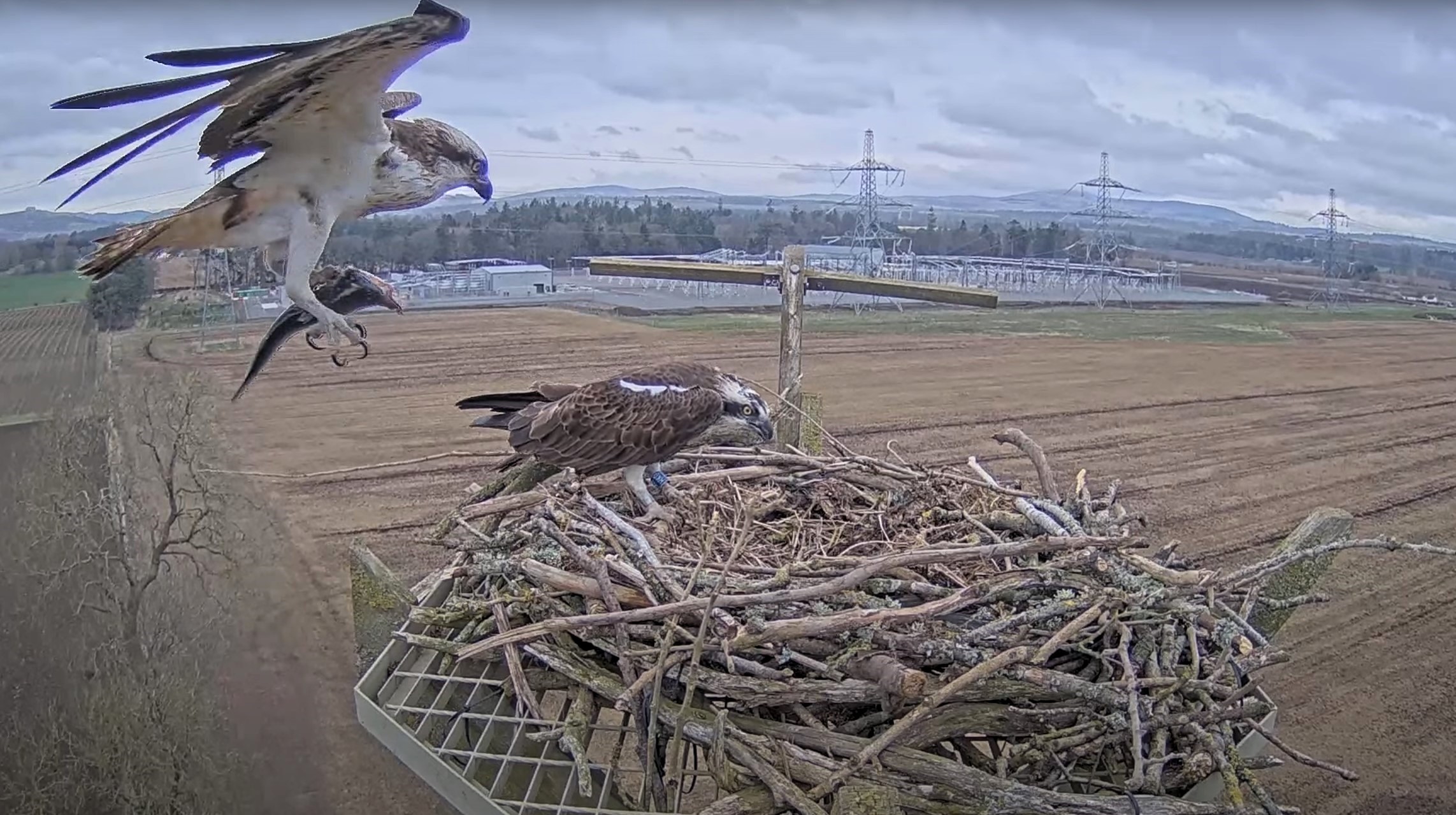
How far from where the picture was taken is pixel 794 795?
222 centimetres

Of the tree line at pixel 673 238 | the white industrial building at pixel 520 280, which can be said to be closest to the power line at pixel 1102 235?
the tree line at pixel 673 238

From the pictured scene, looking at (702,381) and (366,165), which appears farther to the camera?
(702,381)

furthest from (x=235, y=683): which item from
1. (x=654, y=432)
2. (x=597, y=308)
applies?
(x=597, y=308)

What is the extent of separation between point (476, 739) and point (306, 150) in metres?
1.79

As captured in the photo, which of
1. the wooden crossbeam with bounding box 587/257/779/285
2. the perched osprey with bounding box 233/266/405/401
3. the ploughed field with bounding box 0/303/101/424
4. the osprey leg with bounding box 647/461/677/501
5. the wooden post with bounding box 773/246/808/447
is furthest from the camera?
the wooden crossbeam with bounding box 587/257/779/285

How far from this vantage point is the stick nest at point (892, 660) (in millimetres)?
2240

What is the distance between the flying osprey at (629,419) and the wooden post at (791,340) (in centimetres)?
82

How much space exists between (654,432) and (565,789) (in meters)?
1.22

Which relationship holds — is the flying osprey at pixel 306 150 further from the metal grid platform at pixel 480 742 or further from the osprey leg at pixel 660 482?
the osprey leg at pixel 660 482

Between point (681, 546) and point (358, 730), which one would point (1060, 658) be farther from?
point (358, 730)

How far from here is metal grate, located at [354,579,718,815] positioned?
2.50 m

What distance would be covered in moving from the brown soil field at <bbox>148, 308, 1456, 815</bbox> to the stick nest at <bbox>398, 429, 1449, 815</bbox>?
148 cm

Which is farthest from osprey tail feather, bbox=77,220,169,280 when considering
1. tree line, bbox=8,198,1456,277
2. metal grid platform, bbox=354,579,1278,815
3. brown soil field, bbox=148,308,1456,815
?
brown soil field, bbox=148,308,1456,815

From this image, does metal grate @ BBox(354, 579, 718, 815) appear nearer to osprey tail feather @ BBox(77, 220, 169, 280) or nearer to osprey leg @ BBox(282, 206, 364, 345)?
osprey leg @ BBox(282, 206, 364, 345)
